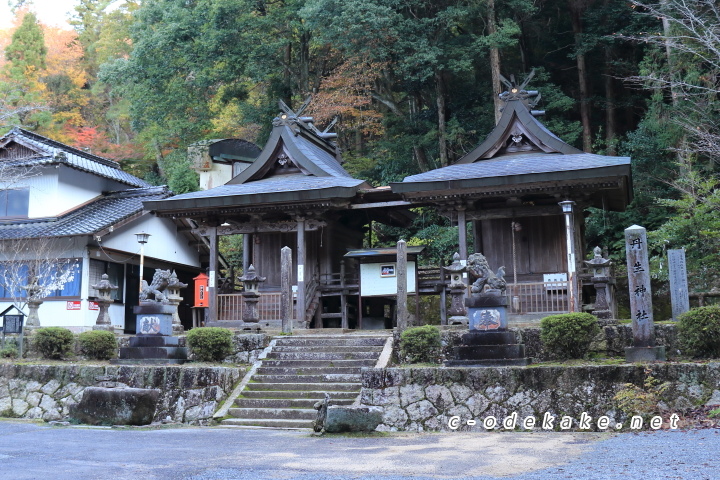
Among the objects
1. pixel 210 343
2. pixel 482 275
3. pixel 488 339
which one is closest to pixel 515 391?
pixel 488 339

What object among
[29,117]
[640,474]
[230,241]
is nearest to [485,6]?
[230,241]

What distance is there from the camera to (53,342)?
49.1 feet

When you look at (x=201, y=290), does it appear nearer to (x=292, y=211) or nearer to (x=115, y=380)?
(x=292, y=211)

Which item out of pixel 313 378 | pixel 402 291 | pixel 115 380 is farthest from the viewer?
pixel 402 291

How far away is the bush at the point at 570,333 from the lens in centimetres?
1171

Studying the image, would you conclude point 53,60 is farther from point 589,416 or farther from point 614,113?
point 589,416

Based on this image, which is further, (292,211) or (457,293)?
(292,211)

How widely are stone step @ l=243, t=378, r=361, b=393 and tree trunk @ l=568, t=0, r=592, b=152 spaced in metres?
17.8

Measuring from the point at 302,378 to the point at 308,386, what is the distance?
1.12ft

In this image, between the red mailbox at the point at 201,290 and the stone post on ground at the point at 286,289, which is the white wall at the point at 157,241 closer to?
the red mailbox at the point at 201,290

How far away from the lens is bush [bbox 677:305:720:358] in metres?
10.7

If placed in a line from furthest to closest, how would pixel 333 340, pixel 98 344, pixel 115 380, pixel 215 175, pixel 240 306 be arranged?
pixel 215 175, pixel 240 306, pixel 98 344, pixel 333 340, pixel 115 380

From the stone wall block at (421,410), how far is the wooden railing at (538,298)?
5.47 metres

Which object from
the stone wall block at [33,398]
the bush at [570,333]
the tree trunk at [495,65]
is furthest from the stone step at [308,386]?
the tree trunk at [495,65]
